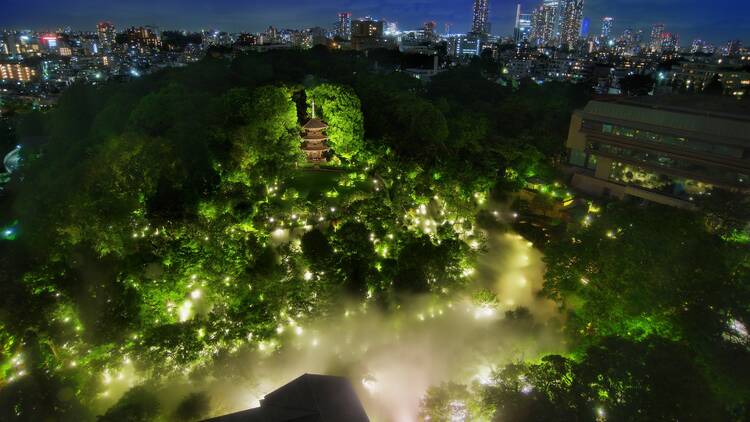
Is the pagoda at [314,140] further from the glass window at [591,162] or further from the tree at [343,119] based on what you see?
the glass window at [591,162]

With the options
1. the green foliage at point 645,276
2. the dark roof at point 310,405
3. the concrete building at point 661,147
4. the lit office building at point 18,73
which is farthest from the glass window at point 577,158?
the lit office building at point 18,73

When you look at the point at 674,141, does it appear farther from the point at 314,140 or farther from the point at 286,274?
the point at 286,274

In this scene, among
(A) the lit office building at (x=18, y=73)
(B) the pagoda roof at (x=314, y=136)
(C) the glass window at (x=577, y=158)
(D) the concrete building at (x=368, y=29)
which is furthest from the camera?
(D) the concrete building at (x=368, y=29)

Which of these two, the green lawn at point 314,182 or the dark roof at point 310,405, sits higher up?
A: the green lawn at point 314,182

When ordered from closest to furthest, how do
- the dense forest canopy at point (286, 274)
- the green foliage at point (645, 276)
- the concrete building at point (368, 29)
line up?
the dense forest canopy at point (286, 274), the green foliage at point (645, 276), the concrete building at point (368, 29)

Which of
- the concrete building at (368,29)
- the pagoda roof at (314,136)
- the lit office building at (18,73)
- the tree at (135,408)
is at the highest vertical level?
the concrete building at (368,29)

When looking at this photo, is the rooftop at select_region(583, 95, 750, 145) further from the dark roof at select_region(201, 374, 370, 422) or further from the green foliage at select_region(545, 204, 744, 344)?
the dark roof at select_region(201, 374, 370, 422)

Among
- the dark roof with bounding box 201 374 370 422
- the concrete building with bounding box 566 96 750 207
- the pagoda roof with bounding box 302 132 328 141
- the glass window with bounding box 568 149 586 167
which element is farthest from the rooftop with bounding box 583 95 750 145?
the dark roof with bounding box 201 374 370 422
